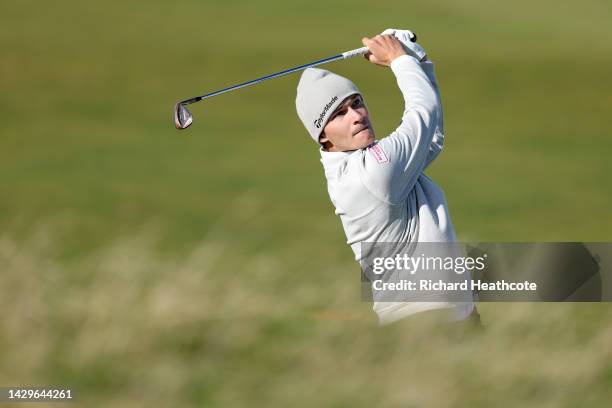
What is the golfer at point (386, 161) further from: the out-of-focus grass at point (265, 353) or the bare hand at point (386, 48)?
the out-of-focus grass at point (265, 353)

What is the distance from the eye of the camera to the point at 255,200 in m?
17.9

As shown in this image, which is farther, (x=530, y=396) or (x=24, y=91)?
(x=24, y=91)

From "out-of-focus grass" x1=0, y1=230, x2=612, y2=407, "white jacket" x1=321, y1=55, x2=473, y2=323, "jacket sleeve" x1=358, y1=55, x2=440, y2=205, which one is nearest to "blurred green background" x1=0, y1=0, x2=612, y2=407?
"out-of-focus grass" x1=0, y1=230, x2=612, y2=407

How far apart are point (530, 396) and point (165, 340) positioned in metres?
1.20

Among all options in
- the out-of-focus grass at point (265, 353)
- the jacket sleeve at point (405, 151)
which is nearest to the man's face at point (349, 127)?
the jacket sleeve at point (405, 151)

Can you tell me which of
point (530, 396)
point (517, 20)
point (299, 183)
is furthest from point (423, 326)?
point (517, 20)

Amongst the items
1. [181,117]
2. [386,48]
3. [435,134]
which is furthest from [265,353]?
[181,117]

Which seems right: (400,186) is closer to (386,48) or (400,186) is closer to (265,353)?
(386,48)

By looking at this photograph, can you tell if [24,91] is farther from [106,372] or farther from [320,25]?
[106,372]

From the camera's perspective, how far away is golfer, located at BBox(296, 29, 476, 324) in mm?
4625

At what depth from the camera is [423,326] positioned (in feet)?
13.8

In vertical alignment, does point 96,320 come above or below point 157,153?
below

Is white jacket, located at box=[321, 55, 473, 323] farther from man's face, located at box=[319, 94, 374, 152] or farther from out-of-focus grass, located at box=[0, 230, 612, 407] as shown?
out-of-focus grass, located at box=[0, 230, 612, 407]

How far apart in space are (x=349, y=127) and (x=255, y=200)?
1312 cm
